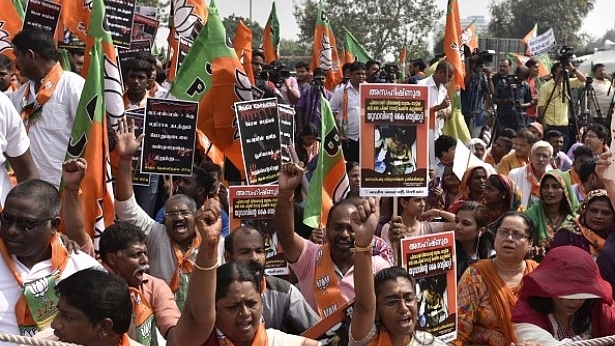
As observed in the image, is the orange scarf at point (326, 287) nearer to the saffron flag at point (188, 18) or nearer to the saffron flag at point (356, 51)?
the saffron flag at point (188, 18)

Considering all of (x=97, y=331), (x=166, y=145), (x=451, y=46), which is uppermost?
(x=451, y=46)

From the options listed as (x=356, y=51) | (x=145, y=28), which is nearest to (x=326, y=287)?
(x=145, y=28)

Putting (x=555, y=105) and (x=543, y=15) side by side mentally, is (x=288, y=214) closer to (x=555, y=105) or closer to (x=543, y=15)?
(x=555, y=105)

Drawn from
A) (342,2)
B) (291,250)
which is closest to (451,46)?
(291,250)

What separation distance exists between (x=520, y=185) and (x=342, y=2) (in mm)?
33263

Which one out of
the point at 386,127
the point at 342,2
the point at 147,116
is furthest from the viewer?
the point at 342,2

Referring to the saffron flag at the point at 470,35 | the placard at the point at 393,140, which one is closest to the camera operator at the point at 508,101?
the saffron flag at the point at 470,35

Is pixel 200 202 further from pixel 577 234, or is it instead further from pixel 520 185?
pixel 520 185

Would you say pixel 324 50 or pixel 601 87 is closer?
pixel 324 50

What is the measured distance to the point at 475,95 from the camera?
13.6 metres

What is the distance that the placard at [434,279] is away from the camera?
4913 mm

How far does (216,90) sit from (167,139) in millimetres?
931

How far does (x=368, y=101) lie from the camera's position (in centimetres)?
568

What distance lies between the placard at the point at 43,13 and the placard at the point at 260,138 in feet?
6.21
